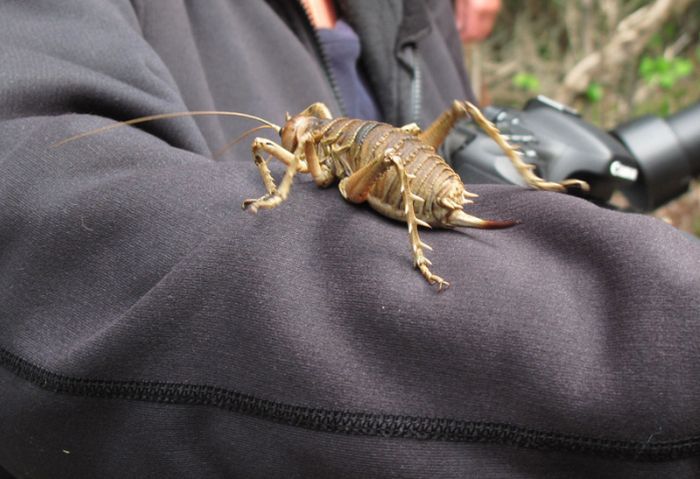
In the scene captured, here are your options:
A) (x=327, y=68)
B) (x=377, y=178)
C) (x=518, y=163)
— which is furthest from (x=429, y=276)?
(x=327, y=68)

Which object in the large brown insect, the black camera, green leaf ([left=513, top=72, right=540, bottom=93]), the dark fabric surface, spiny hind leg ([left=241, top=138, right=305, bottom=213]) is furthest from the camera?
green leaf ([left=513, top=72, right=540, bottom=93])

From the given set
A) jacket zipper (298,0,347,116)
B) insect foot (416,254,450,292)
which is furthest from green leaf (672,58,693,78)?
insect foot (416,254,450,292)

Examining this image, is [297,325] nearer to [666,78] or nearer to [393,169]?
[393,169]

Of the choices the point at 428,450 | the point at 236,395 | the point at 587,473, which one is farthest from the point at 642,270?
the point at 236,395

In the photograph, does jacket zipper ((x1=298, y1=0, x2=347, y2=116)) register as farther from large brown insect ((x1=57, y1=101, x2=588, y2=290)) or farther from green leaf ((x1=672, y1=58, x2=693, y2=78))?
green leaf ((x1=672, y1=58, x2=693, y2=78))

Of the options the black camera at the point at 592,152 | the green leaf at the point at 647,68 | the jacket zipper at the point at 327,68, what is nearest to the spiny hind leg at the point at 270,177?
the black camera at the point at 592,152
